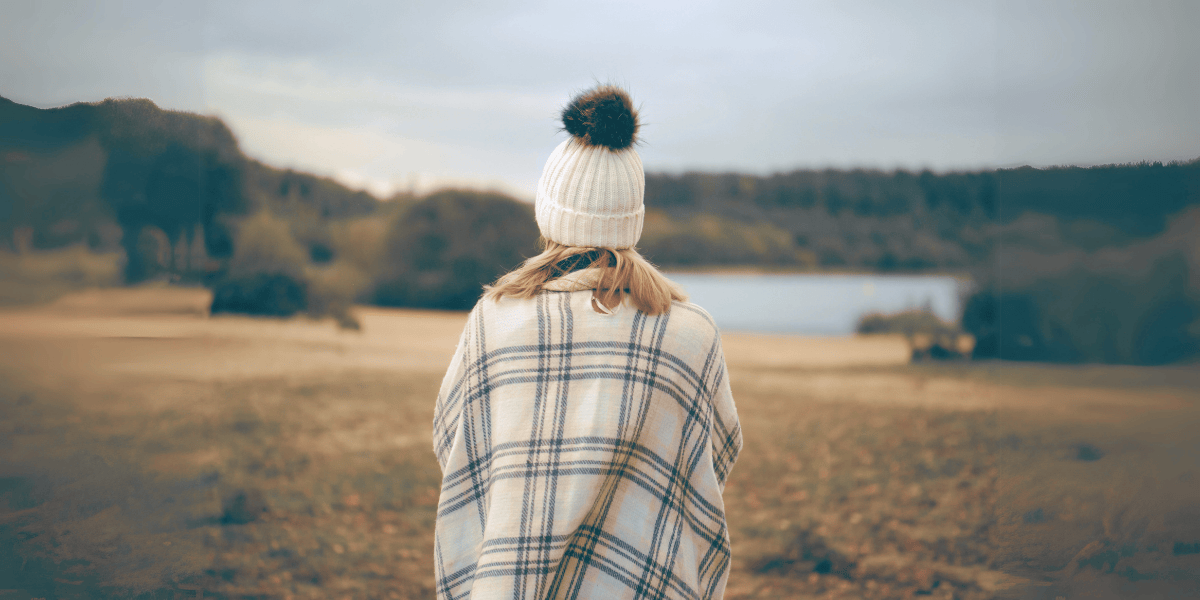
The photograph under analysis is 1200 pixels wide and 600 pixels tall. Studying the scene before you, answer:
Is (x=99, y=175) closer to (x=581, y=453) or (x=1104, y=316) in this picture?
(x=581, y=453)

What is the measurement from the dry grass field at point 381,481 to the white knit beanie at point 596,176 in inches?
116

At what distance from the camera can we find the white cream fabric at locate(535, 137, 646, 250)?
1293 millimetres

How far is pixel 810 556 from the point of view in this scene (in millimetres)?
4258

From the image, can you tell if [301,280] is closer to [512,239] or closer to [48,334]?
[512,239]

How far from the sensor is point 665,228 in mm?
10656

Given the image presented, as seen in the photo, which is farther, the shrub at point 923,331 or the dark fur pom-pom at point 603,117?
the shrub at point 923,331

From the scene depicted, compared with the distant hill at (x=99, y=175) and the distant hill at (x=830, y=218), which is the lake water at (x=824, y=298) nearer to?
the distant hill at (x=830, y=218)

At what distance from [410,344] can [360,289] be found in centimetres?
109

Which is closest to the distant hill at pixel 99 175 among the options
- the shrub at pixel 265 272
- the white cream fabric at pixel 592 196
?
the white cream fabric at pixel 592 196

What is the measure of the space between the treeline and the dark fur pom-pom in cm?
294

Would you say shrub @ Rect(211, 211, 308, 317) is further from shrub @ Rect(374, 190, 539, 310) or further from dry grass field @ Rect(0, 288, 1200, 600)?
shrub @ Rect(374, 190, 539, 310)

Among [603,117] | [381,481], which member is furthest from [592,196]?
[381,481]

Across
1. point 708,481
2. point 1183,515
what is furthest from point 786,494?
point 708,481

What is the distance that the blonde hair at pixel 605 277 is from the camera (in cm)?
127
